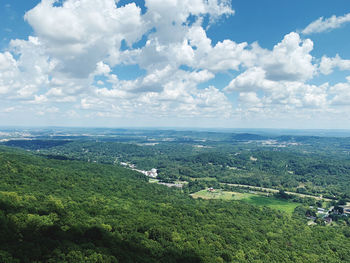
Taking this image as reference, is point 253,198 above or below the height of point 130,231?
below

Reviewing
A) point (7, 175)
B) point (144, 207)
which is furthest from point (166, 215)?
point (7, 175)

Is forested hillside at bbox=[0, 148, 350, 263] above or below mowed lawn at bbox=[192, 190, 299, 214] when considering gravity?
above

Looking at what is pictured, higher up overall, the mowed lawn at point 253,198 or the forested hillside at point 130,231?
the forested hillside at point 130,231

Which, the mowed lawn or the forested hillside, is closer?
the forested hillside

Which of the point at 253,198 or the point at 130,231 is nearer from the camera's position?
the point at 130,231

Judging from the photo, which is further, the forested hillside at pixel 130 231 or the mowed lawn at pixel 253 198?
the mowed lawn at pixel 253 198
